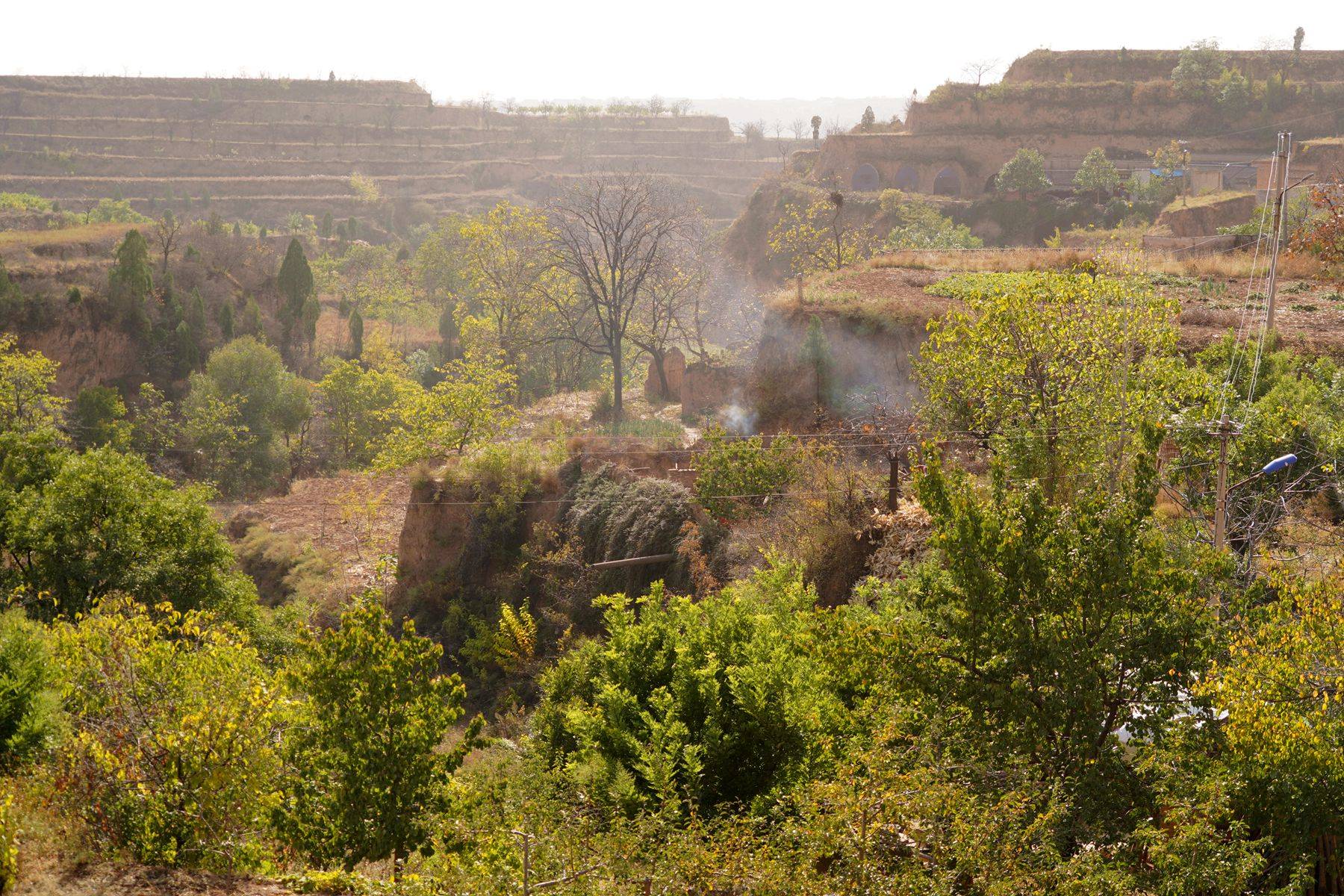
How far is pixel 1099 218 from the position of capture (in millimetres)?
50844

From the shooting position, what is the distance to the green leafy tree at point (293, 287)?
51.4 m

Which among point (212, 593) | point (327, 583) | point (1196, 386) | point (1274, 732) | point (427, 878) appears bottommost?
point (327, 583)

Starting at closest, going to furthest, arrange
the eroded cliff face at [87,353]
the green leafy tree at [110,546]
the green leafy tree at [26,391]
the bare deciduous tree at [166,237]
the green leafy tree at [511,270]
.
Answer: the green leafy tree at [110,546], the green leafy tree at [26,391], the green leafy tree at [511,270], the eroded cliff face at [87,353], the bare deciduous tree at [166,237]

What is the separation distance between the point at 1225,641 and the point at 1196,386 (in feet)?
24.5

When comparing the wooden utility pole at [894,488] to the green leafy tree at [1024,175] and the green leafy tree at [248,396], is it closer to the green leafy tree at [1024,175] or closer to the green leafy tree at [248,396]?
the green leafy tree at [248,396]

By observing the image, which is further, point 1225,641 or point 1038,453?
point 1038,453

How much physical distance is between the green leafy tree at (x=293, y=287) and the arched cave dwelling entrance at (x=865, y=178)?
1190 inches

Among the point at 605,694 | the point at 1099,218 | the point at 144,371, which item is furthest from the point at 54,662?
the point at 1099,218

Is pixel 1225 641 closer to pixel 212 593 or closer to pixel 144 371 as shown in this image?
pixel 212 593

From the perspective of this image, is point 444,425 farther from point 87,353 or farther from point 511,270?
point 87,353

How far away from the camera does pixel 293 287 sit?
51531 millimetres

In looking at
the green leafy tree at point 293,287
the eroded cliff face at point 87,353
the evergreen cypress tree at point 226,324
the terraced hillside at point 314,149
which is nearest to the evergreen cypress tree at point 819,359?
the eroded cliff face at point 87,353

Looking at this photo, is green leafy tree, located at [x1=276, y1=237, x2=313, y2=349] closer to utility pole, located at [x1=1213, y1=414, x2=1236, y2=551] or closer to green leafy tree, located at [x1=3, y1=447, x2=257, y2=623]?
green leafy tree, located at [x1=3, y1=447, x2=257, y2=623]

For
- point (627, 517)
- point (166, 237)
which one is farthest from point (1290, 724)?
point (166, 237)
